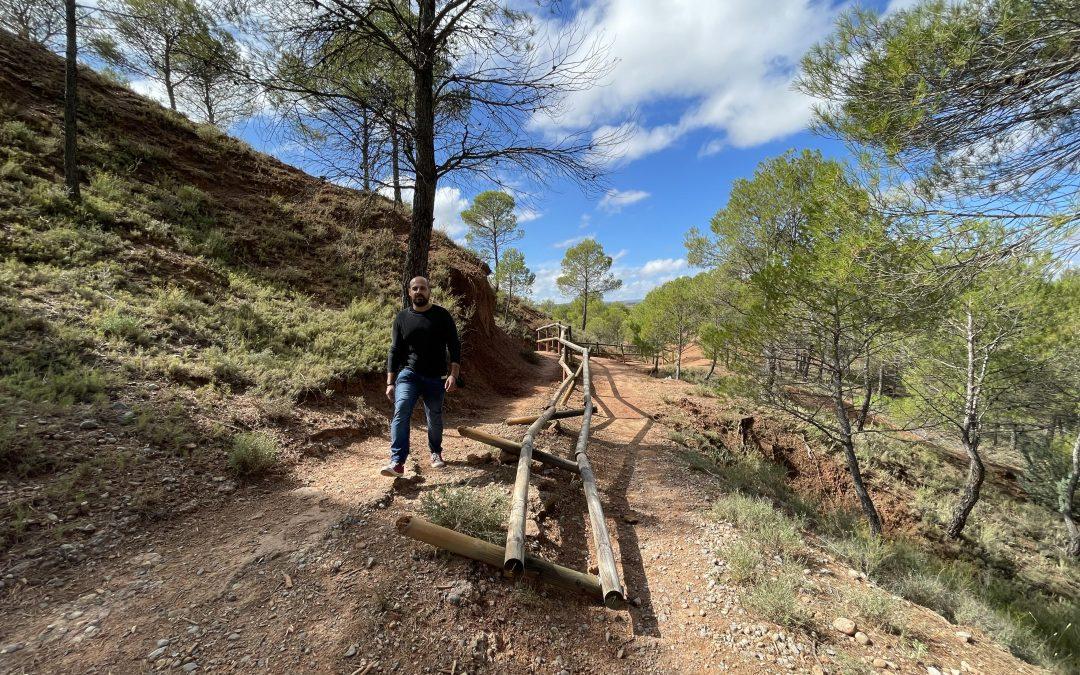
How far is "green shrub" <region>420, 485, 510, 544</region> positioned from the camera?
2.89 m

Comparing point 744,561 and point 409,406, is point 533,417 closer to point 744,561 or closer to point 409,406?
point 409,406

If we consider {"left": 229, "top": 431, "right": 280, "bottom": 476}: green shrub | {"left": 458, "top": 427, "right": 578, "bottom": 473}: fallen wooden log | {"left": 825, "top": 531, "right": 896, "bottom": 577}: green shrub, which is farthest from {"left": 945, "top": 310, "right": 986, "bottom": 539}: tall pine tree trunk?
{"left": 229, "top": 431, "right": 280, "bottom": 476}: green shrub

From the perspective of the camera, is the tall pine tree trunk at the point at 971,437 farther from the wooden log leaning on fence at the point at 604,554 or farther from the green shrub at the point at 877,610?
the wooden log leaning on fence at the point at 604,554

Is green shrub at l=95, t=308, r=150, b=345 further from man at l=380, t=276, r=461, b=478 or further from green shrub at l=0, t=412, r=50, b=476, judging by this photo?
man at l=380, t=276, r=461, b=478

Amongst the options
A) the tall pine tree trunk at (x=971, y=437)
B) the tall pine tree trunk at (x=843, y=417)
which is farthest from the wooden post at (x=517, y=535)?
the tall pine tree trunk at (x=971, y=437)

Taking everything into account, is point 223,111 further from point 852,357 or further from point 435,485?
point 852,357

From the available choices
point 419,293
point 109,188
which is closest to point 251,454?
point 419,293

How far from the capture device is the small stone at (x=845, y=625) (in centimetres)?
265

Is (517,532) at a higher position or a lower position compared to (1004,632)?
higher

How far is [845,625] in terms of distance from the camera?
8.79 ft

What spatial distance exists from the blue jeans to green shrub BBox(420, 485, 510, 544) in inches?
35.1

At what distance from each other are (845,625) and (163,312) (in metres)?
8.39

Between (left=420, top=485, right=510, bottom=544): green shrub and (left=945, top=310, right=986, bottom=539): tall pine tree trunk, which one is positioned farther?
(left=945, top=310, right=986, bottom=539): tall pine tree trunk

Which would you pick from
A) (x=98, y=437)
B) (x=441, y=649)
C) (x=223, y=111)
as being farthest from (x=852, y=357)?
(x=223, y=111)
